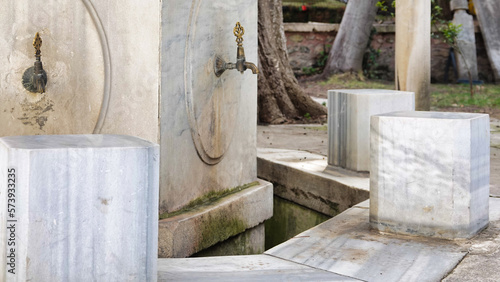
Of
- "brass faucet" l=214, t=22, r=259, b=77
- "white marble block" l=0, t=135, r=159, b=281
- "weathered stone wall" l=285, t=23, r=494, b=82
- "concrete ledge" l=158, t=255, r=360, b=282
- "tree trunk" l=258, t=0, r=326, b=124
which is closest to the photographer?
"white marble block" l=0, t=135, r=159, b=281

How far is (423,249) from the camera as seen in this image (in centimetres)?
298

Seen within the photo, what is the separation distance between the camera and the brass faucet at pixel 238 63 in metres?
3.73

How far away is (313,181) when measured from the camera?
483 centimetres

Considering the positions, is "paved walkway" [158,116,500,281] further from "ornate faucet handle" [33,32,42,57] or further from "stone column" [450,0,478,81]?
"stone column" [450,0,478,81]

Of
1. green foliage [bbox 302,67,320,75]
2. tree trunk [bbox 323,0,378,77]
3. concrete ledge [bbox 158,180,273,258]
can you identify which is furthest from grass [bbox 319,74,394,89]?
concrete ledge [bbox 158,180,273,258]

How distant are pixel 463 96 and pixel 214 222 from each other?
27.2ft

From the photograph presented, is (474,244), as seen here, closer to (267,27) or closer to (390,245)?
(390,245)

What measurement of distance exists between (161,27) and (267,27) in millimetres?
5103

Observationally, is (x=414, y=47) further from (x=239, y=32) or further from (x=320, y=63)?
(x=320, y=63)

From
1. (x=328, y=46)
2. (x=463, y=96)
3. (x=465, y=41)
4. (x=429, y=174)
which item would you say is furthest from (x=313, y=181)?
(x=328, y=46)

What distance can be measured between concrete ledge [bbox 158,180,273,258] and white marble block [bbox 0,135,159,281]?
3.22ft

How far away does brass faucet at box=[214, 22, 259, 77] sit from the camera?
3.73 meters

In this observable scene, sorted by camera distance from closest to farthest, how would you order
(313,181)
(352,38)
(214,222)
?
(214,222), (313,181), (352,38)

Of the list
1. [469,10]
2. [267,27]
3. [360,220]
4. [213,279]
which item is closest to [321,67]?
[469,10]
